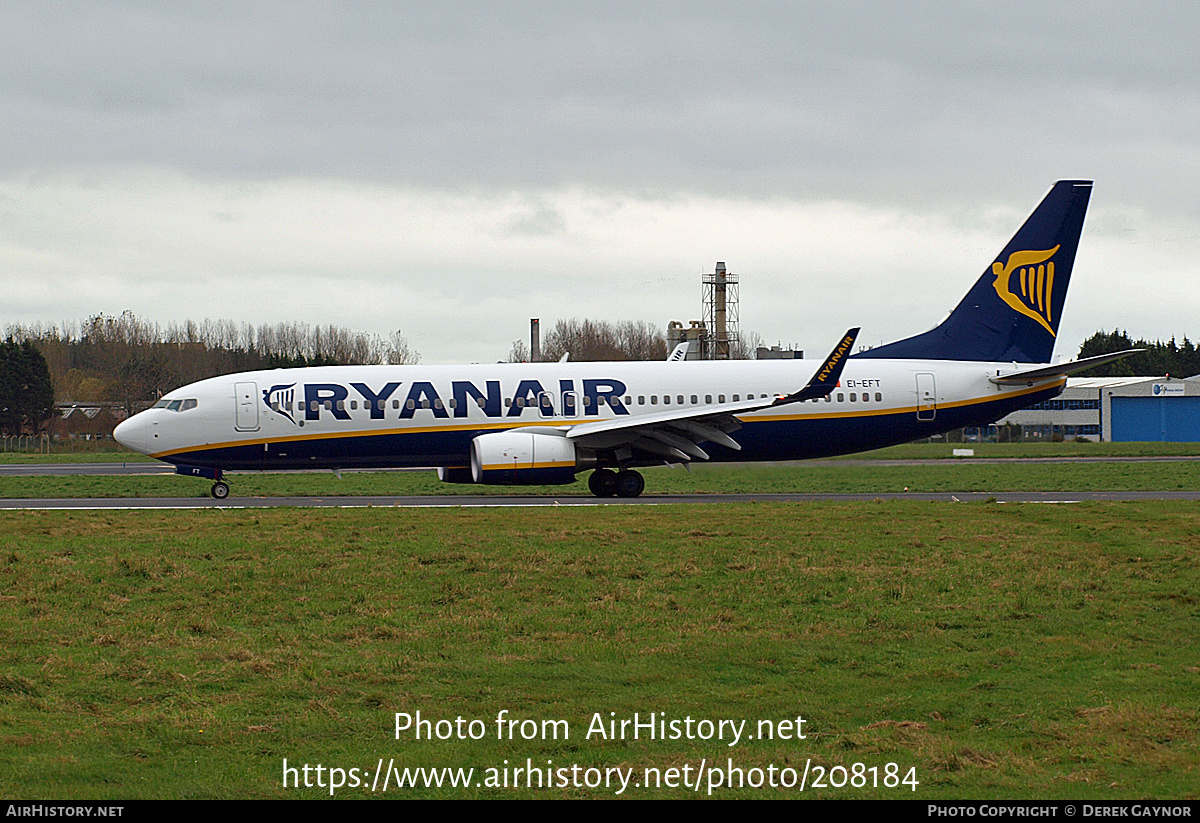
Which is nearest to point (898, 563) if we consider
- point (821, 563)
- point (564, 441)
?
point (821, 563)

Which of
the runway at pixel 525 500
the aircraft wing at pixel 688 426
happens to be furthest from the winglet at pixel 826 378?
the runway at pixel 525 500

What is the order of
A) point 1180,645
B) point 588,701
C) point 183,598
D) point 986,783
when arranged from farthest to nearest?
point 183,598, point 1180,645, point 588,701, point 986,783

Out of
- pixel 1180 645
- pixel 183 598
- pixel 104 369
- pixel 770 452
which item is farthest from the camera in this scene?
pixel 104 369

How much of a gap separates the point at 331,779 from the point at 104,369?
129m

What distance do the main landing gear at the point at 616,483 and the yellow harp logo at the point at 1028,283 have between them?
11622 millimetres

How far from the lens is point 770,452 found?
31.7 metres

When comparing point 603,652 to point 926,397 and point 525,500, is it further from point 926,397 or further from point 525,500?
point 926,397

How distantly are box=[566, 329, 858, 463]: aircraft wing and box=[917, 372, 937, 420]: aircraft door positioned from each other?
3506 mm

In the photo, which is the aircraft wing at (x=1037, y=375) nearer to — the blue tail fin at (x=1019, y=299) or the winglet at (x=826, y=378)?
the blue tail fin at (x=1019, y=299)

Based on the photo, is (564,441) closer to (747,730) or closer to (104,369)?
(747,730)

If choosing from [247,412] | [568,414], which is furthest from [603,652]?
[247,412]

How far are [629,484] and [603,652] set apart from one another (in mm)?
18941

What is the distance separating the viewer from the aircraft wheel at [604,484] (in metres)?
30.8

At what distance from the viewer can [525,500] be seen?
2941 centimetres
